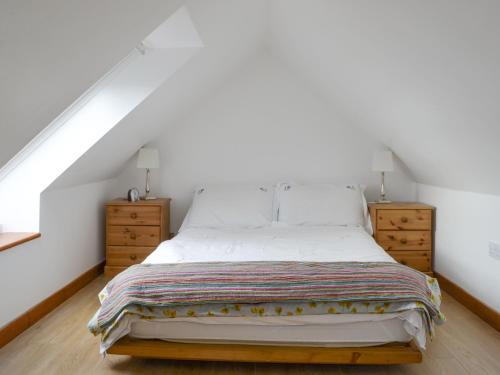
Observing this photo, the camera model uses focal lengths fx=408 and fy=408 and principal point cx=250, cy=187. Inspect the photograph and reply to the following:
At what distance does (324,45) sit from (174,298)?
1.98 meters

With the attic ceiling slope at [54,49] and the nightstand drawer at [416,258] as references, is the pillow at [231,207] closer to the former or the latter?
the nightstand drawer at [416,258]

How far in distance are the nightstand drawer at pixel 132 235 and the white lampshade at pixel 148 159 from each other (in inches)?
23.3

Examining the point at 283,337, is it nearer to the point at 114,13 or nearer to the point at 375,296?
A: the point at 375,296

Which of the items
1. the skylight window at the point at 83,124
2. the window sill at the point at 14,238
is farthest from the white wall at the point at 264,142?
the window sill at the point at 14,238

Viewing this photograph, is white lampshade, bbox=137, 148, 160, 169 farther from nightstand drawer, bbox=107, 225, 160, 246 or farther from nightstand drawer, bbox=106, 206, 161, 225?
nightstand drawer, bbox=107, 225, 160, 246

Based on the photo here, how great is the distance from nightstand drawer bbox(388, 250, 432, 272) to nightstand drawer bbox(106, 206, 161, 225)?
210 cm

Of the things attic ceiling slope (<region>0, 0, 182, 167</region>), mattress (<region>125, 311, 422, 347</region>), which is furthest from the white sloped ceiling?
mattress (<region>125, 311, 422, 347</region>)

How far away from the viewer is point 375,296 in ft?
6.53

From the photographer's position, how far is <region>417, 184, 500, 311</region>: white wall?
265cm

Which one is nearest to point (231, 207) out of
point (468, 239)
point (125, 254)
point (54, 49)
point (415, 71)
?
point (125, 254)

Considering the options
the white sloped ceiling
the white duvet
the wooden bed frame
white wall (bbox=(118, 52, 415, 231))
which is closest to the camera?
the white sloped ceiling

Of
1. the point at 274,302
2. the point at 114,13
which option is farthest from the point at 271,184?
the point at 114,13

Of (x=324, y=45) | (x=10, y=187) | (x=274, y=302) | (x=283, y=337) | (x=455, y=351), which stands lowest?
(x=455, y=351)

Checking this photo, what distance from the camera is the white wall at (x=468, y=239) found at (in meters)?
2.65
